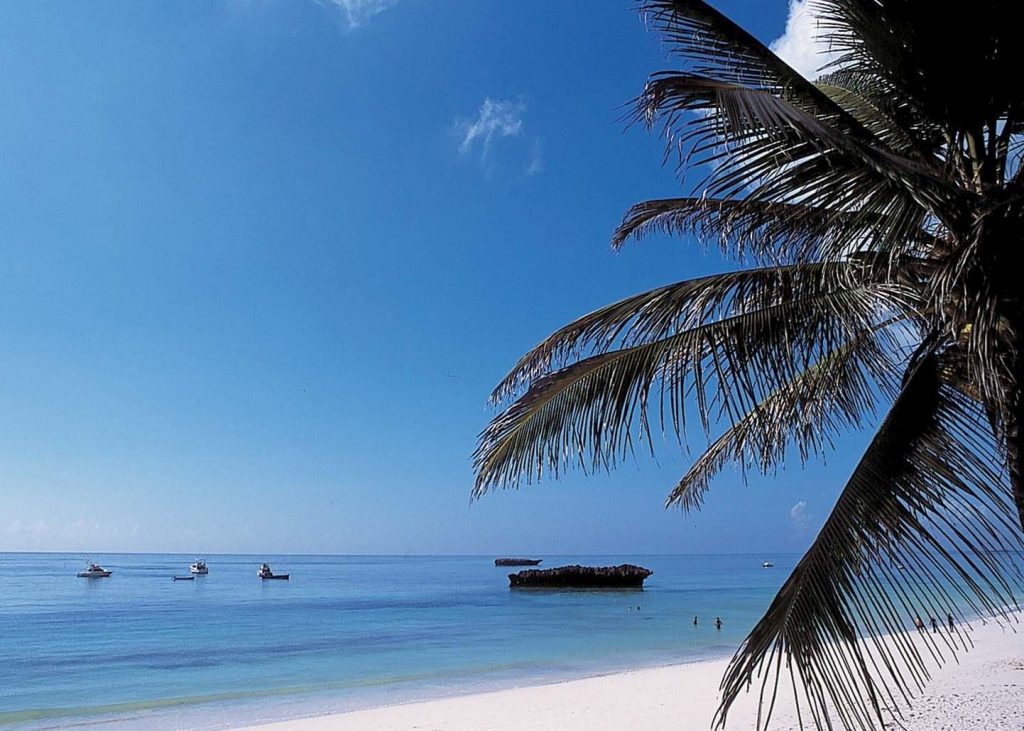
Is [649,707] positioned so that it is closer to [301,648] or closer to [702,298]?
[702,298]

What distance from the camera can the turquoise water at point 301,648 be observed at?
15805 mm

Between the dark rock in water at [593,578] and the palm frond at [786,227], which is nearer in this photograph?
the palm frond at [786,227]

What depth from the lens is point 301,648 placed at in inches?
973

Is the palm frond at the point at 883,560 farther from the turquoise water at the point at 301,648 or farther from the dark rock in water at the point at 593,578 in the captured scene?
the dark rock in water at the point at 593,578

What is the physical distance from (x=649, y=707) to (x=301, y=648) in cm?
1651

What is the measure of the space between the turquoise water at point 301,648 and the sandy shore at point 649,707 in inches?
98.5

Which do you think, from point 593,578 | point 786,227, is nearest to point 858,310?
point 786,227

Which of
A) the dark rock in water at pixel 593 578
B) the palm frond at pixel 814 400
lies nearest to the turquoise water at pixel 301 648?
the dark rock in water at pixel 593 578

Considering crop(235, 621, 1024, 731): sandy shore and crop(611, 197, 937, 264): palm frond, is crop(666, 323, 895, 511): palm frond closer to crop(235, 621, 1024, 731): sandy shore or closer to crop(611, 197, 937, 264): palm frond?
crop(611, 197, 937, 264): palm frond

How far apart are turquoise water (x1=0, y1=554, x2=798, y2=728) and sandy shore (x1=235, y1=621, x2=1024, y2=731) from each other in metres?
2.50

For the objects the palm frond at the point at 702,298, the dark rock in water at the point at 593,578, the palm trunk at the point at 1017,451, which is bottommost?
the palm trunk at the point at 1017,451

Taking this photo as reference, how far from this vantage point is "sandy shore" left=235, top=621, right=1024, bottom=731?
868cm

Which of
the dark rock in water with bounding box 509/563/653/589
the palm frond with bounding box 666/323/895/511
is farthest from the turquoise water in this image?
the palm frond with bounding box 666/323/895/511

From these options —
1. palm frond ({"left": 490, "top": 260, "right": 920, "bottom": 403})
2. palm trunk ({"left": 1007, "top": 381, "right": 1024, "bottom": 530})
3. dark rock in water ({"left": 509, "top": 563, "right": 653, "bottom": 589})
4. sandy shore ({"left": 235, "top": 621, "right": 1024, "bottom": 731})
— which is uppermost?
dark rock in water ({"left": 509, "top": 563, "right": 653, "bottom": 589})
